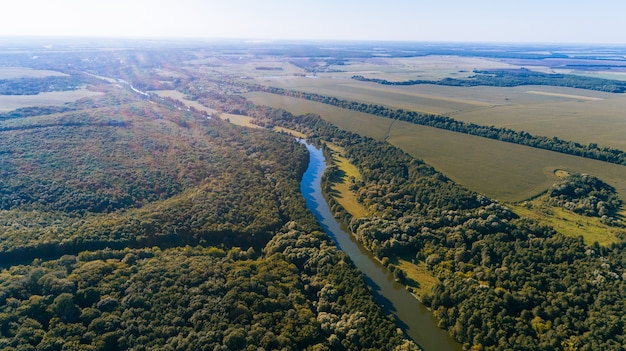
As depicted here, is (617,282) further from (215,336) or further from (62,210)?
(62,210)

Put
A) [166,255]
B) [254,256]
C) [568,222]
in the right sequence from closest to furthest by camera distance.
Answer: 1. [166,255]
2. [254,256]
3. [568,222]

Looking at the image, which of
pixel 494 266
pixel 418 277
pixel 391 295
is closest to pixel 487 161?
pixel 494 266

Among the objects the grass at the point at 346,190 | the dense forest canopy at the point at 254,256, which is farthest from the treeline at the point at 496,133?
the grass at the point at 346,190

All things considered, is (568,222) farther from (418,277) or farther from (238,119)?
(238,119)

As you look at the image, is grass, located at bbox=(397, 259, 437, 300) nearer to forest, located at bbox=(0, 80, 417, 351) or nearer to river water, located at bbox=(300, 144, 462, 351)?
river water, located at bbox=(300, 144, 462, 351)

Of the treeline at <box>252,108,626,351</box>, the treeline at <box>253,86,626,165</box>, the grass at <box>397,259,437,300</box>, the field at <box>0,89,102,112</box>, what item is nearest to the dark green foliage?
the treeline at <box>252,108,626,351</box>

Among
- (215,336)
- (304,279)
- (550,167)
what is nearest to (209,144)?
(304,279)
